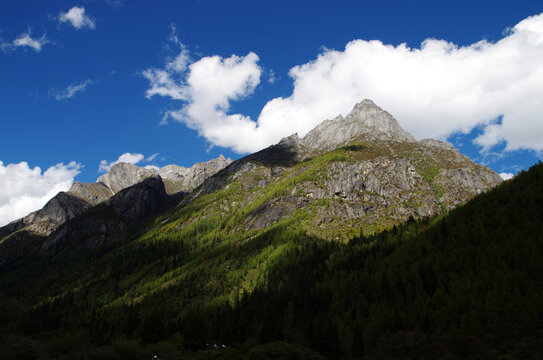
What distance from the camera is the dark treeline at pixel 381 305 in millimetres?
75525

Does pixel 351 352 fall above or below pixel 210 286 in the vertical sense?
below

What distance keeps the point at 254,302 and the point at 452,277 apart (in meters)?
79.0

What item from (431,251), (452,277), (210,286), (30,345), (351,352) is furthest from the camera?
(210,286)

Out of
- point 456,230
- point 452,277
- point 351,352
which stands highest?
point 456,230

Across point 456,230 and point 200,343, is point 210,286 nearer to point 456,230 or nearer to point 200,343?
point 200,343

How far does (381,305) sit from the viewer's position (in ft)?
358

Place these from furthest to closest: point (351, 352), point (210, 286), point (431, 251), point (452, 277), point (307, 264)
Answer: point (210, 286) → point (307, 264) → point (431, 251) → point (452, 277) → point (351, 352)

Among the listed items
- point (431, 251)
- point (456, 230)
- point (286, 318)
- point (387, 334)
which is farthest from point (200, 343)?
point (456, 230)

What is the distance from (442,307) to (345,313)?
31981 mm

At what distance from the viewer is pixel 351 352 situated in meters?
93.9

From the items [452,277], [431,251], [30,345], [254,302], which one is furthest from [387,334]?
[30,345]

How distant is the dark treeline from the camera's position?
7552cm

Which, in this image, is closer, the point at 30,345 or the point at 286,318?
the point at 30,345

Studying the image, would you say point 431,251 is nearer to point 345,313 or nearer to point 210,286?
point 345,313
